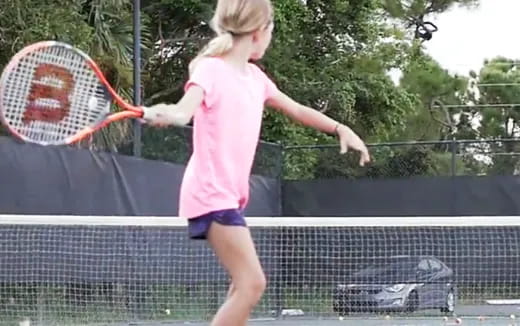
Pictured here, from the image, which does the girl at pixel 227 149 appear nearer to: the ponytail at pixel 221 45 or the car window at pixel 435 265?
the ponytail at pixel 221 45

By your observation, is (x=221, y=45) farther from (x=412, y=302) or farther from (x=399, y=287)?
(x=399, y=287)

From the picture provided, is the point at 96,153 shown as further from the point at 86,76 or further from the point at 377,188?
the point at 86,76

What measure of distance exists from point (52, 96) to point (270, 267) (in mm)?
7252

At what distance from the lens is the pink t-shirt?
3242mm

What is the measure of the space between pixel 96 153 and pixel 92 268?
971 millimetres

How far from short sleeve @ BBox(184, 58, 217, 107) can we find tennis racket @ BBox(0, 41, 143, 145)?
25 cm

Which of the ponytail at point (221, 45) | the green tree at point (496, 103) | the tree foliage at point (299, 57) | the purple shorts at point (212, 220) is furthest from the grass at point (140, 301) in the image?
the green tree at point (496, 103)

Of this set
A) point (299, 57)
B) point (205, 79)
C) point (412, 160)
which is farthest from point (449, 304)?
Answer: point (299, 57)

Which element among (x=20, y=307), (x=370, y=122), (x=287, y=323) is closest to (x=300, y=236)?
(x=287, y=323)

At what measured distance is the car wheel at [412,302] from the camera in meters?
9.98

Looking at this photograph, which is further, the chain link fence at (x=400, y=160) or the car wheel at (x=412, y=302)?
the chain link fence at (x=400, y=160)

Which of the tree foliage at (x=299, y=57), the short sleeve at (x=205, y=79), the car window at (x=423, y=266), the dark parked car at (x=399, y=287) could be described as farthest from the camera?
the tree foliage at (x=299, y=57)

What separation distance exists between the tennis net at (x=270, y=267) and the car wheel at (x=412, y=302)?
0.01 metres

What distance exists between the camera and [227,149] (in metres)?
3.27
